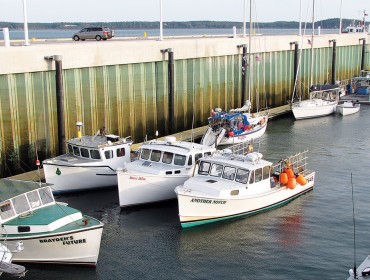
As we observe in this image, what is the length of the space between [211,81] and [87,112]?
15.2m

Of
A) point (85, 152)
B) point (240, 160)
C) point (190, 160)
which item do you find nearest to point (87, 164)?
point (85, 152)

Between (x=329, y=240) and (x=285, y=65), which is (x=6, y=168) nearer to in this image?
(x=329, y=240)

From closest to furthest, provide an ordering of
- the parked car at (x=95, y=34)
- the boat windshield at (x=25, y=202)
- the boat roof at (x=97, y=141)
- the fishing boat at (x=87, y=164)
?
1. the boat windshield at (x=25, y=202)
2. the fishing boat at (x=87, y=164)
3. the boat roof at (x=97, y=141)
4. the parked car at (x=95, y=34)

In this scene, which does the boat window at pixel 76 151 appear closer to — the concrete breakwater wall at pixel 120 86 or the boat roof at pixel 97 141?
the boat roof at pixel 97 141

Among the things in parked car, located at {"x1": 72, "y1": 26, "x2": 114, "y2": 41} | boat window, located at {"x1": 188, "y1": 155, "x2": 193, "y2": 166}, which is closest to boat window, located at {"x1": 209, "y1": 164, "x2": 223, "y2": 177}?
boat window, located at {"x1": 188, "y1": 155, "x2": 193, "y2": 166}

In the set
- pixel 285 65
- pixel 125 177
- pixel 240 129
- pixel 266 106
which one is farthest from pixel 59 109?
pixel 285 65

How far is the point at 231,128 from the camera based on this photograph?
4191 cm

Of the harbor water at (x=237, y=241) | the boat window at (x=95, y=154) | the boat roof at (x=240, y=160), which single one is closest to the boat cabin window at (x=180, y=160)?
the boat roof at (x=240, y=160)

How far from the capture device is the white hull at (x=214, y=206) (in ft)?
84.3

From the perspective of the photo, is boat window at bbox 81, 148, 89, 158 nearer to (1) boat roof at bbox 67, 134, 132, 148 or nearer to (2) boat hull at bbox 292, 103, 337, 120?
(1) boat roof at bbox 67, 134, 132, 148

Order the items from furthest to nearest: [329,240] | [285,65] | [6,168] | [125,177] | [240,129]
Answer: [285,65], [240,129], [6,168], [125,177], [329,240]

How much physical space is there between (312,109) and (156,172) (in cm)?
2978

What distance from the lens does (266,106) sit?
56.8m

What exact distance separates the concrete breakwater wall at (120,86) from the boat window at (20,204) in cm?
918
